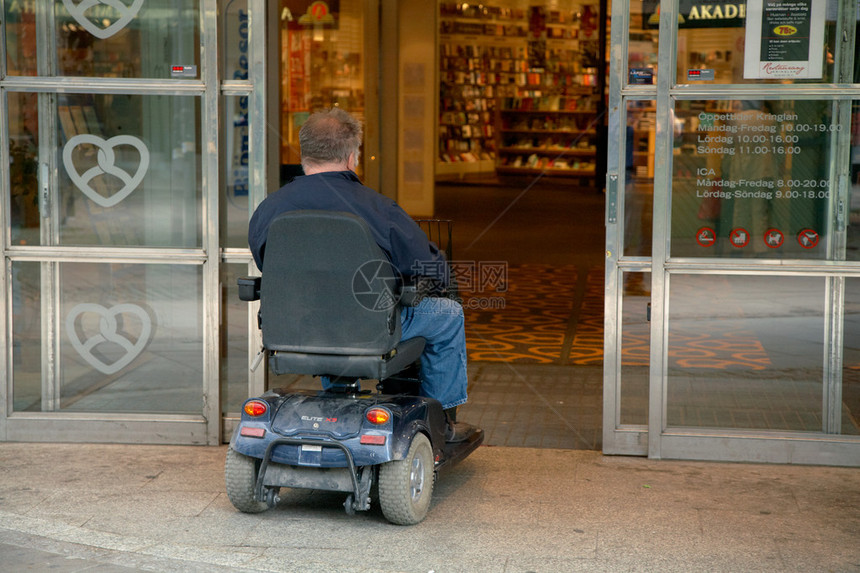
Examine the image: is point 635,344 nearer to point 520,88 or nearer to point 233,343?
point 233,343

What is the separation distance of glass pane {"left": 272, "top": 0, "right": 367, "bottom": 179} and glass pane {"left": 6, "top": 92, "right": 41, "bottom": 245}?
7112 millimetres

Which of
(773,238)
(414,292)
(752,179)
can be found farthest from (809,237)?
(414,292)

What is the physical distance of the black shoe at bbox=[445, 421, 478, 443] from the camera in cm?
451

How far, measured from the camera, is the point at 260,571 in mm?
3652

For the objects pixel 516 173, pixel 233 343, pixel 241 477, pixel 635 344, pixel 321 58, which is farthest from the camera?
pixel 516 173

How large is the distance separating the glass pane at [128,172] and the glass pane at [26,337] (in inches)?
11.5

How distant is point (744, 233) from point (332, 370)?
84.7 inches

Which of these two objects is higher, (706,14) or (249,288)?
(706,14)

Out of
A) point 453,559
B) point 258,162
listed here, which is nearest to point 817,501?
point 453,559

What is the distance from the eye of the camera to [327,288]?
12.6ft

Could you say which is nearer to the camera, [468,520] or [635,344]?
[468,520]

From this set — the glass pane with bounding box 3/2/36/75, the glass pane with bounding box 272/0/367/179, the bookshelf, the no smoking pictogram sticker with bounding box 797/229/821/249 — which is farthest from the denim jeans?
the bookshelf

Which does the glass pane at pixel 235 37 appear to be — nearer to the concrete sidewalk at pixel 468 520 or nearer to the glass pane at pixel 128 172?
the glass pane at pixel 128 172

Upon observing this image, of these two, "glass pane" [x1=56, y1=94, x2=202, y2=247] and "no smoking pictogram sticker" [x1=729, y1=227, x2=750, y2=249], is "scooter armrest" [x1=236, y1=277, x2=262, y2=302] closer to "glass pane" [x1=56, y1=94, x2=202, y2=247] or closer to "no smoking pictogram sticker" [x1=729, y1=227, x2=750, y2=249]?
"glass pane" [x1=56, y1=94, x2=202, y2=247]
